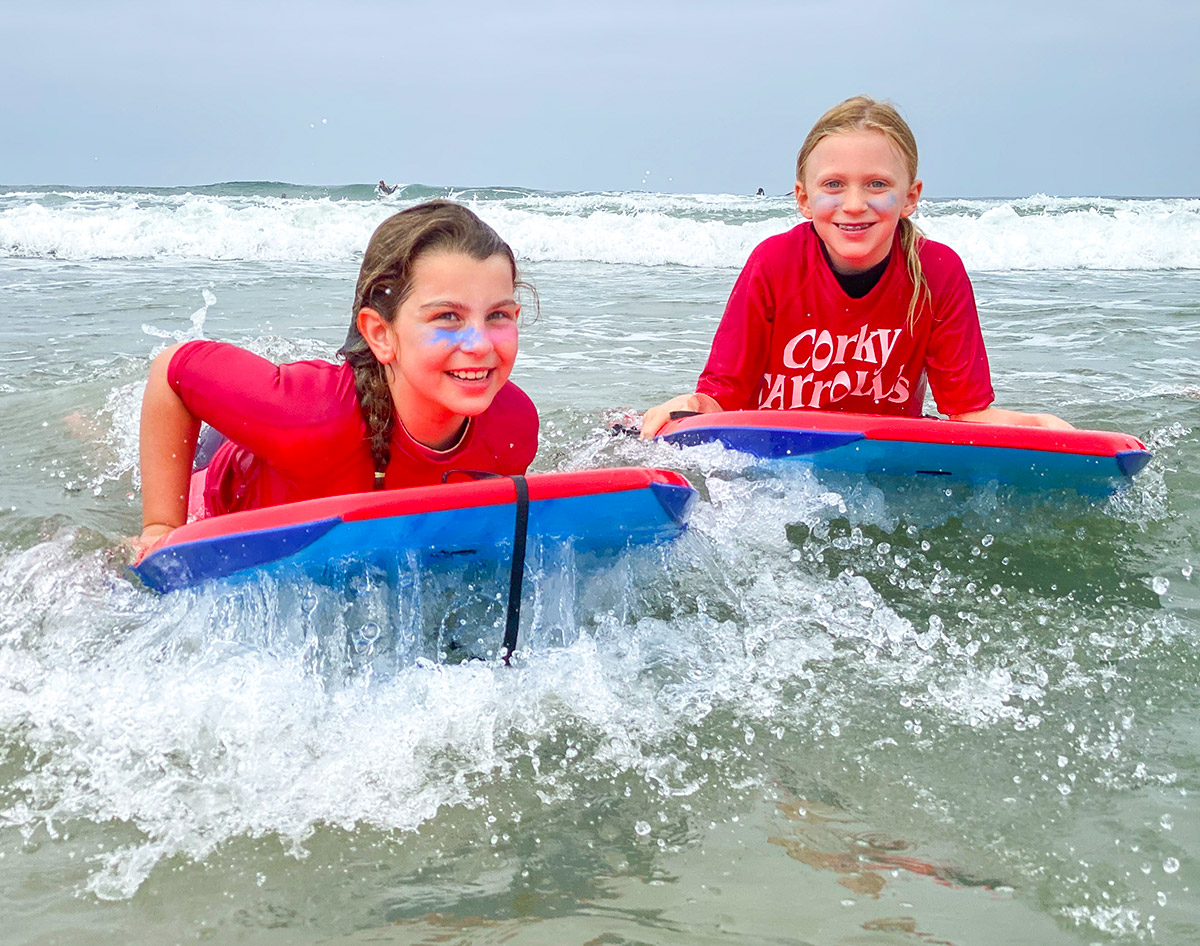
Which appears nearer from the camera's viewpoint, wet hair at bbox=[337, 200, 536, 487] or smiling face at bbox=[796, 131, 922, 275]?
wet hair at bbox=[337, 200, 536, 487]

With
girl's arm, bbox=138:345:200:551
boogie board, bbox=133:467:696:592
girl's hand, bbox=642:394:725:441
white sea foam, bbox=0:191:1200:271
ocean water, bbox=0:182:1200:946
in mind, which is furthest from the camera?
white sea foam, bbox=0:191:1200:271

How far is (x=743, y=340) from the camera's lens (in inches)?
174

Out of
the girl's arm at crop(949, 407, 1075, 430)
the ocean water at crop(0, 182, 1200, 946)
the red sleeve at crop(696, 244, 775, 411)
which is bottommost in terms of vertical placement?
the ocean water at crop(0, 182, 1200, 946)

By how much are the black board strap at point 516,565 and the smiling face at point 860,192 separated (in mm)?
1902

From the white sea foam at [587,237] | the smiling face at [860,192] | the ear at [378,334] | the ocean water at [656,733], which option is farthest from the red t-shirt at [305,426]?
the white sea foam at [587,237]

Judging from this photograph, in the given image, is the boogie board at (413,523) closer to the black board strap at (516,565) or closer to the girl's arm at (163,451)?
the black board strap at (516,565)

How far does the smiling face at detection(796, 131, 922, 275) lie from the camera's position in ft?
13.6

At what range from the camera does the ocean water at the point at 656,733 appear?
2.01 metres

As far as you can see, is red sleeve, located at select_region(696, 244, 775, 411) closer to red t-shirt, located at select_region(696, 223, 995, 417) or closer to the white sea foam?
red t-shirt, located at select_region(696, 223, 995, 417)

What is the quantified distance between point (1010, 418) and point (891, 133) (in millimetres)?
1138

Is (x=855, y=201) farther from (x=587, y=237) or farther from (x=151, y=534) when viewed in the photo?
(x=587, y=237)

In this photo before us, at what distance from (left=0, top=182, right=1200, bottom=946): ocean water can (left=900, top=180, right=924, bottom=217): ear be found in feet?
3.73

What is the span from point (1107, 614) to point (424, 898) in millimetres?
2195

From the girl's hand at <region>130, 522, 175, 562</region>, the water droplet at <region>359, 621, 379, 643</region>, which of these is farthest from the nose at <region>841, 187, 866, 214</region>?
the girl's hand at <region>130, 522, 175, 562</region>
